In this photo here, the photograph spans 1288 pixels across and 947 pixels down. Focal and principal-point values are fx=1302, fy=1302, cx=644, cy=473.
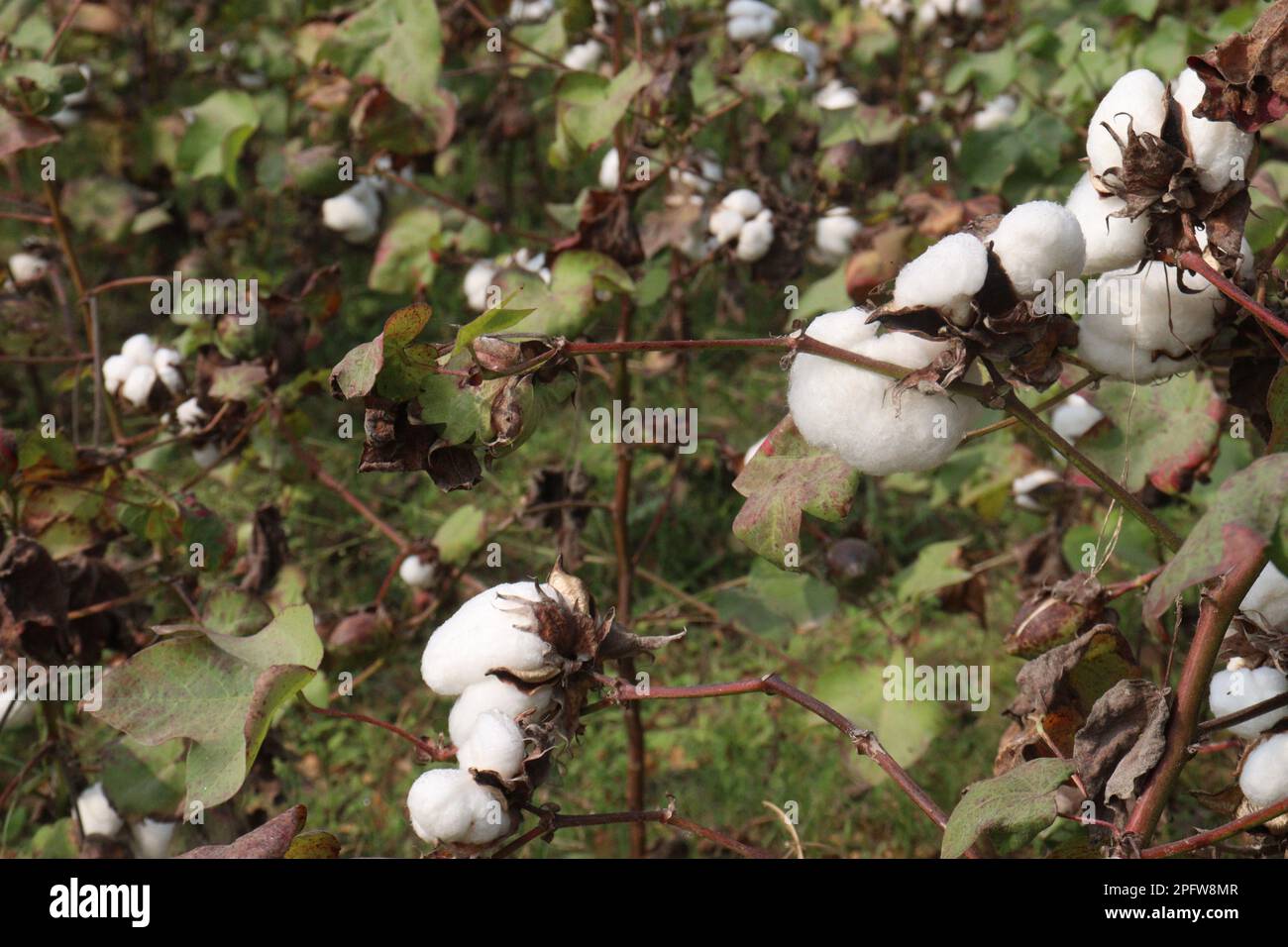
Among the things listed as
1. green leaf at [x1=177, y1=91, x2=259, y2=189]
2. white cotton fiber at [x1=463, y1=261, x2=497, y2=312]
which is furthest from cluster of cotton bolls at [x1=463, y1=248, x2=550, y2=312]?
green leaf at [x1=177, y1=91, x2=259, y2=189]

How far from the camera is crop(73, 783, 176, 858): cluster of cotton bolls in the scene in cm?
161

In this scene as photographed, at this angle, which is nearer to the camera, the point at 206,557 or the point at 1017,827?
the point at 1017,827

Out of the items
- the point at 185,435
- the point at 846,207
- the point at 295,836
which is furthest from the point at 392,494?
the point at 295,836

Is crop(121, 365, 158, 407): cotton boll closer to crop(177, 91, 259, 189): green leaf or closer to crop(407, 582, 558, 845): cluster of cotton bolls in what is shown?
crop(177, 91, 259, 189): green leaf

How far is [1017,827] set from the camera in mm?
872

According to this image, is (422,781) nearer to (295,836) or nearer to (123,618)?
(295,836)

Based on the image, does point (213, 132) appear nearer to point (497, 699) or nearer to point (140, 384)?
point (140, 384)

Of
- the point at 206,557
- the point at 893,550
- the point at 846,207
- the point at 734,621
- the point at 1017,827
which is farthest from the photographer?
the point at 893,550

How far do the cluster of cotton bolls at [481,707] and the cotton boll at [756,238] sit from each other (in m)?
1.15

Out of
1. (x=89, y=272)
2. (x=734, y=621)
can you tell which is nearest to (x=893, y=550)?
(x=734, y=621)

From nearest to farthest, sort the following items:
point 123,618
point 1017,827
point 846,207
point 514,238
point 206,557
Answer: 1. point 1017,827
2. point 206,557
3. point 123,618
4. point 846,207
5. point 514,238

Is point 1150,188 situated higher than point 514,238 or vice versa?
point 514,238

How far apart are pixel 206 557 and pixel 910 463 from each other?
3.75ft
